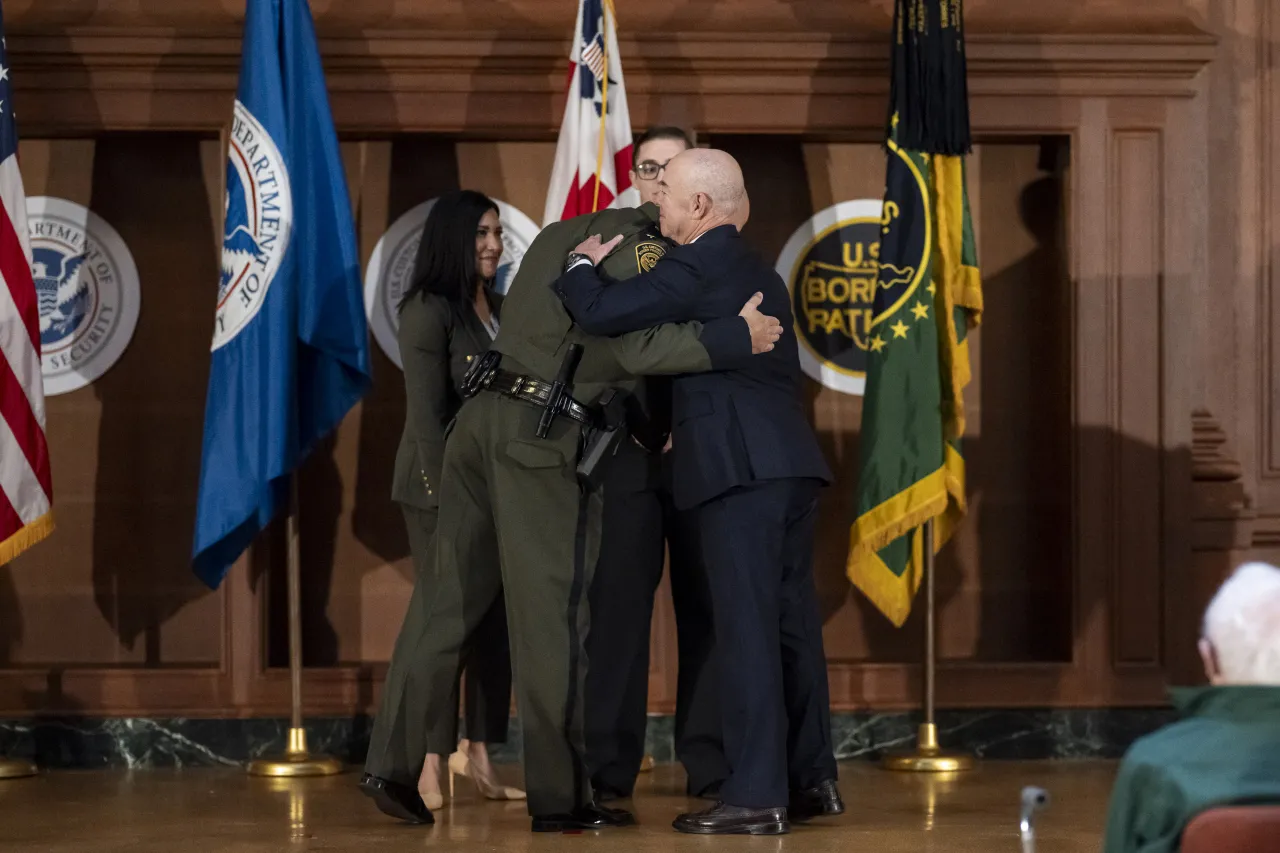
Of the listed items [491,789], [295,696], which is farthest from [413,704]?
[295,696]

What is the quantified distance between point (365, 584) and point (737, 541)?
7.82ft

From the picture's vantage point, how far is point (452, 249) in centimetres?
490

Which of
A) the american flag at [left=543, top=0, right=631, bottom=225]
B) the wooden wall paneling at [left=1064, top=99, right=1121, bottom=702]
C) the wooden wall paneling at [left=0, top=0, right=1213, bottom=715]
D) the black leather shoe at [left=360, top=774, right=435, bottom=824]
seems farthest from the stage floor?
the american flag at [left=543, top=0, right=631, bottom=225]

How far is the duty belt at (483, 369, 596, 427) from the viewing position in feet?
13.7

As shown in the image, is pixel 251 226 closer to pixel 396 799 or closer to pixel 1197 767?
pixel 396 799

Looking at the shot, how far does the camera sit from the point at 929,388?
5539 millimetres

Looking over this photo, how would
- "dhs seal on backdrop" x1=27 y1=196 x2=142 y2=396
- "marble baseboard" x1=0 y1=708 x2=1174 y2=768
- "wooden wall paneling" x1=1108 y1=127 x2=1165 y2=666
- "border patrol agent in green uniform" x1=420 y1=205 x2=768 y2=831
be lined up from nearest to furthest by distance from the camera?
"border patrol agent in green uniform" x1=420 y1=205 x2=768 y2=831 → "marble baseboard" x1=0 y1=708 x2=1174 y2=768 → "wooden wall paneling" x1=1108 y1=127 x2=1165 y2=666 → "dhs seal on backdrop" x1=27 y1=196 x2=142 y2=396

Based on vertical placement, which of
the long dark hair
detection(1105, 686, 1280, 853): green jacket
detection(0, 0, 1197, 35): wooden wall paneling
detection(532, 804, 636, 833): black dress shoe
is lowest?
detection(532, 804, 636, 833): black dress shoe

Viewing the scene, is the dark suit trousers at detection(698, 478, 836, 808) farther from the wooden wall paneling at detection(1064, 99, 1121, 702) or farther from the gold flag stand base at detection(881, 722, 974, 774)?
the wooden wall paneling at detection(1064, 99, 1121, 702)

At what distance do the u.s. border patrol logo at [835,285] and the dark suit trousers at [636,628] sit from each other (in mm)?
1578

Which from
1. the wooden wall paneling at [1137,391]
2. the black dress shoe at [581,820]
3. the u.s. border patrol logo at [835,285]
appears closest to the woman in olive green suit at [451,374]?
the black dress shoe at [581,820]

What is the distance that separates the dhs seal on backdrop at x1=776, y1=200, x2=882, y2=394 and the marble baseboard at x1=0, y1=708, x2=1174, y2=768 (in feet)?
4.02

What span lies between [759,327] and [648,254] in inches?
14.5

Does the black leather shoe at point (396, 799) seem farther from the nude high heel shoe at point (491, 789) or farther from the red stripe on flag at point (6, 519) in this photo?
the red stripe on flag at point (6, 519)
